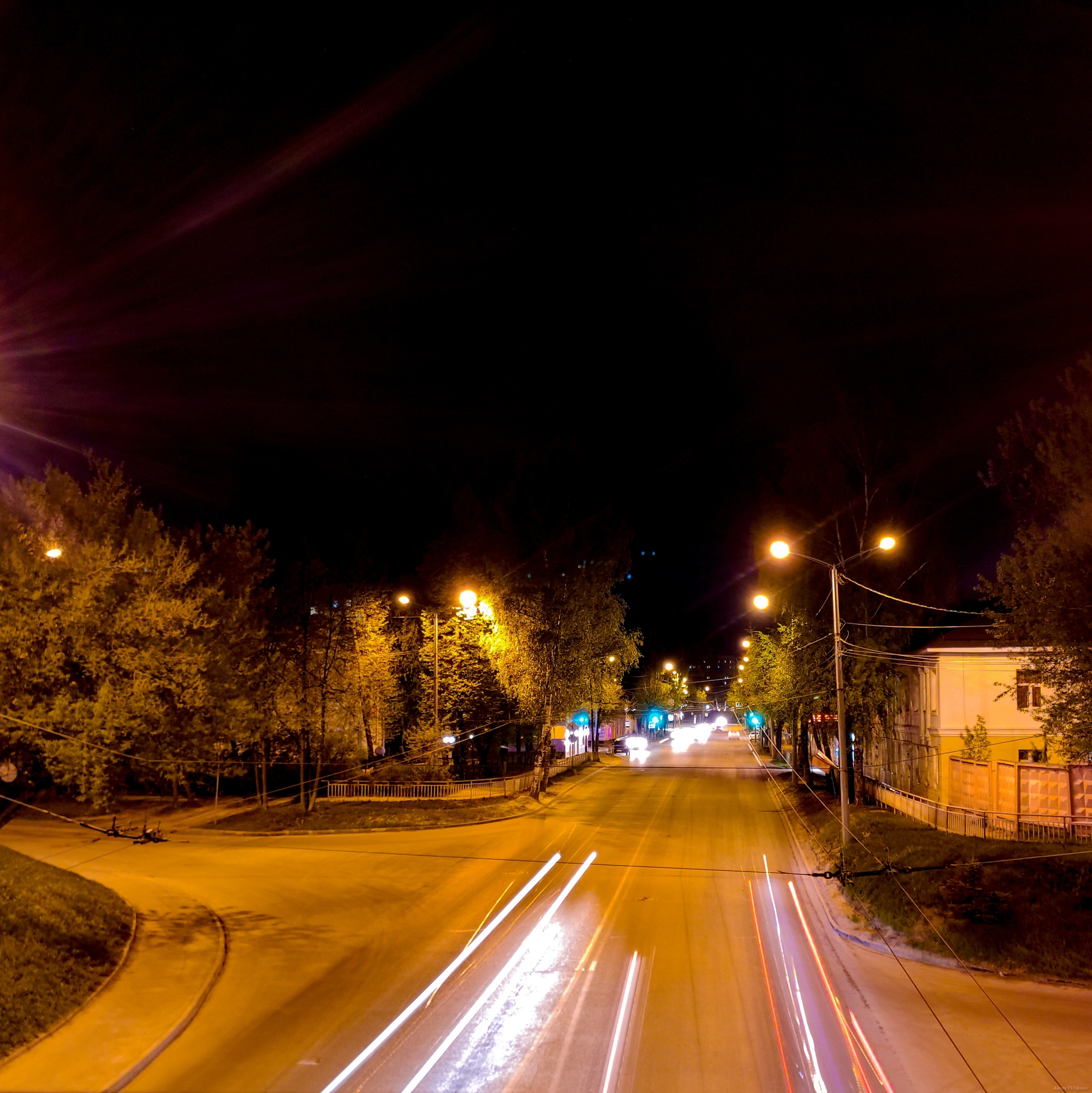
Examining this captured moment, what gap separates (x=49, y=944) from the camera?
477 inches

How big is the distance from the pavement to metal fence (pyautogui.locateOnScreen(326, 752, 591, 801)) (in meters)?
11.4

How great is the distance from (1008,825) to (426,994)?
14.4 metres

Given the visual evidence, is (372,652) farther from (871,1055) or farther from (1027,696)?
(871,1055)

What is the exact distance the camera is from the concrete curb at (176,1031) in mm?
8555

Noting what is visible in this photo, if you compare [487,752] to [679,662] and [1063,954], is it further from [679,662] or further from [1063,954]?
[679,662]

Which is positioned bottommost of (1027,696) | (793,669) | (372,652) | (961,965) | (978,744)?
(961,965)

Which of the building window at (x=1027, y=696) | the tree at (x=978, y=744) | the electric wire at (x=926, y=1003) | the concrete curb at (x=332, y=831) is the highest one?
the building window at (x=1027, y=696)

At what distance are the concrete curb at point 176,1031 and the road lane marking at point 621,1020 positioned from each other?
481 centimetres

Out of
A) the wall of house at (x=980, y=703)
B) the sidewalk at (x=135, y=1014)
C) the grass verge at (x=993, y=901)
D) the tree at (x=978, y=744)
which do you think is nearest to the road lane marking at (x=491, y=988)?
the sidewalk at (x=135, y=1014)

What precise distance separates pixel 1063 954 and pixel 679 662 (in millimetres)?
95655

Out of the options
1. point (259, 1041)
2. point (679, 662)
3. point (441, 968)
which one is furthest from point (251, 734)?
point (679, 662)

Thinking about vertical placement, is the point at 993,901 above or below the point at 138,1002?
above

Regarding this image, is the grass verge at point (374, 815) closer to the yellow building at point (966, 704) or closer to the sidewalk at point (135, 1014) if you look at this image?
the sidewalk at point (135, 1014)

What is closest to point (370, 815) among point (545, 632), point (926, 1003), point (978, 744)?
point (545, 632)
